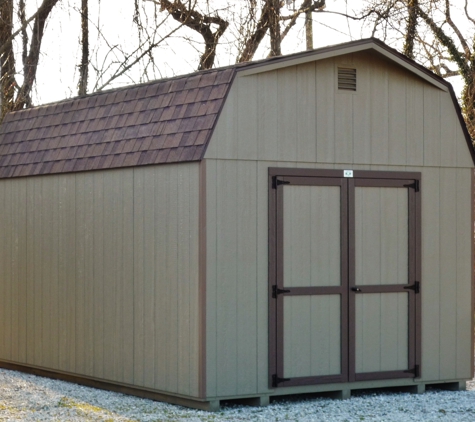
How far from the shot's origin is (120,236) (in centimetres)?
973

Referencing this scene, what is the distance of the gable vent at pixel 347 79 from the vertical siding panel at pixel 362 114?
0.15 ft

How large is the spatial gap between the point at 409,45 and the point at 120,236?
10.0 metres

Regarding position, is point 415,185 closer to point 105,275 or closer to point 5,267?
point 105,275

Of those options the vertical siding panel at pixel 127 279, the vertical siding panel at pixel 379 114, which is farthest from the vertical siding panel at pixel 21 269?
the vertical siding panel at pixel 379 114

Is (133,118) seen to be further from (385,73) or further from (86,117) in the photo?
(385,73)

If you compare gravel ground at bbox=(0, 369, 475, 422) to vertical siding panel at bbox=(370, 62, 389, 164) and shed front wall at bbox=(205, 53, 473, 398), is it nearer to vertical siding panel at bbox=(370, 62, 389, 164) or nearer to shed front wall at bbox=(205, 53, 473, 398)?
shed front wall at bbox=(205, 53, 473, 398)

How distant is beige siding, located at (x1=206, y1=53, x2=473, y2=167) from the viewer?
9.02 m

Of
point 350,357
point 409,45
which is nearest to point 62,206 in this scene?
point 350,357

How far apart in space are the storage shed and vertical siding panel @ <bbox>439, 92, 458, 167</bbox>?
14 millimetres

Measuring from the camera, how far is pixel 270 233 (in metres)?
9.05

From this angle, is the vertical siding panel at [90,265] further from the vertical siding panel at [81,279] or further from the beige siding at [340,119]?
the beige siding at [340,119]

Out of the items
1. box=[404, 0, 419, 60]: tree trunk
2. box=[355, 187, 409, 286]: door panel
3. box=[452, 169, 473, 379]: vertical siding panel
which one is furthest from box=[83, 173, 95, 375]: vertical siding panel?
box=[404, 0, 419, 60]: tree trunk

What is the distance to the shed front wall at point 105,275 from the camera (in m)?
8.95

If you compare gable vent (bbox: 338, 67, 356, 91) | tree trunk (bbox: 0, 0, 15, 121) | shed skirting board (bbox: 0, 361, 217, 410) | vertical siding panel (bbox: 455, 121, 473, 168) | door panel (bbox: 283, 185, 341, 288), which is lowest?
shed skirting board (bbox: 0, 361, 217, 410)
